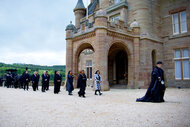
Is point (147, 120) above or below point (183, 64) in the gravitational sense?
below

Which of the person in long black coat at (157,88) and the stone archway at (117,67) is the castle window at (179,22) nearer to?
the stone archway at (117,67)

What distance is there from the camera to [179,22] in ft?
51.8

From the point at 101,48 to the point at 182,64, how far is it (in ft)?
26.9

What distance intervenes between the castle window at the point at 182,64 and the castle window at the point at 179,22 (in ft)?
6.23

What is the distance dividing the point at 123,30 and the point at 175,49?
5798mm

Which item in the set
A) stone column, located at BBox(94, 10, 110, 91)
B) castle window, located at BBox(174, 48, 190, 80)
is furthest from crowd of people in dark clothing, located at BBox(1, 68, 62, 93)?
castle window, located at BBox(174, 48, 190, 80)

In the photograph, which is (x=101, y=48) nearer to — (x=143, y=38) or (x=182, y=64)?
(x=143, y=38)

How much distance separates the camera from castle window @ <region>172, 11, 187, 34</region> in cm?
→ 1556

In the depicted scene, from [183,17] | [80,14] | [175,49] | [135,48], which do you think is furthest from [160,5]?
[80,14]

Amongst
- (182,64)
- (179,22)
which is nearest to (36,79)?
(182,64)

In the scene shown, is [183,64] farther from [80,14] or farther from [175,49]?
[80,14]

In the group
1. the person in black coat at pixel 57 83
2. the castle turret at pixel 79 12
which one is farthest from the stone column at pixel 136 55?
the castle turret at pixel 79 12

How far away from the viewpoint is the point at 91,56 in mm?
22078

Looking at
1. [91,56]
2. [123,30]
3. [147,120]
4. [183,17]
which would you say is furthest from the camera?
[91,56]
